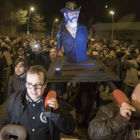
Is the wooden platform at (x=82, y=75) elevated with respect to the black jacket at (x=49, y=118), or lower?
elevated

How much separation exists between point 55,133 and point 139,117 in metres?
0.97

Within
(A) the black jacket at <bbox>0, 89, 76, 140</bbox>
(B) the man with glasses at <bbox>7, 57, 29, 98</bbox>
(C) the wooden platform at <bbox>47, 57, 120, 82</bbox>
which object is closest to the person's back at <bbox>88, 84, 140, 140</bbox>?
(A) the black jacket at <bbox>0, 89, 76, 140</bbox>

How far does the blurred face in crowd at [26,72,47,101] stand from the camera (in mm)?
2072

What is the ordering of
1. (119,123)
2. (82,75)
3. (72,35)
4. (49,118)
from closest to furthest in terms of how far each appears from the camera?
(119,123) < (49,118) < (82,75) < (72,35)

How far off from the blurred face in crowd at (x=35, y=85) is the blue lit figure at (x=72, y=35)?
92.6 inches

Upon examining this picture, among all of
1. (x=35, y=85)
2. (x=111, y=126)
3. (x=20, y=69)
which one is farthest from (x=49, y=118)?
(x=20, y=69)

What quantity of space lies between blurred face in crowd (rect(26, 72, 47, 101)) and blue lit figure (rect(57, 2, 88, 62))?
235cm

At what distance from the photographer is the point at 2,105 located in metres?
5.46

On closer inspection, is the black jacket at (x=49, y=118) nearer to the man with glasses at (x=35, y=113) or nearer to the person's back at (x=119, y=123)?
the man with glasses at (x=35, y=113)

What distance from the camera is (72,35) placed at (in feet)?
14.1

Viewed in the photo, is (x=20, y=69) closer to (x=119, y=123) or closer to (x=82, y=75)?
(x=82, y=75)

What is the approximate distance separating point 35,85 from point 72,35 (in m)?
2.47

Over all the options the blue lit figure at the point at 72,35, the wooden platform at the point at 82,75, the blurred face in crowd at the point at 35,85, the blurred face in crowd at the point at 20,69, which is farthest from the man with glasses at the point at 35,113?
the blue lit figure at the point at 72,35

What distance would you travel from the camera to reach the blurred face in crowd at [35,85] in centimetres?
207
